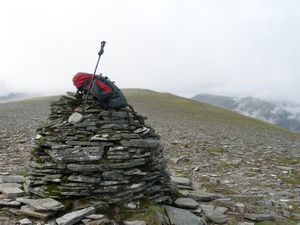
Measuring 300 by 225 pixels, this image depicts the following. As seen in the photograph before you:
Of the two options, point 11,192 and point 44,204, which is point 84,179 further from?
point 11,192

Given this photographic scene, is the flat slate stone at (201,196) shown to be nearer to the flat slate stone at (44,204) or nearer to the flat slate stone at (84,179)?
the flat slate stone at (84,179)

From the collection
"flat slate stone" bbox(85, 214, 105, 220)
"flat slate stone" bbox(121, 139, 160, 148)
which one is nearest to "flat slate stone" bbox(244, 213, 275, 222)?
"flat slate stone" bbox(121, 139, 160, 148)

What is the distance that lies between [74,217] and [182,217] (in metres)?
3.42

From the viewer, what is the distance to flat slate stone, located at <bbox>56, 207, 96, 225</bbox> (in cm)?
983

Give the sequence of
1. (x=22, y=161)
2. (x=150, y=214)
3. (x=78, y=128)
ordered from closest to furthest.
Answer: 1. (x=150, y=214)
2. (x=78, y=128)
3. (x=22, y=161)

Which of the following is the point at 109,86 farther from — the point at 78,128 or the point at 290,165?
the point at 290,165

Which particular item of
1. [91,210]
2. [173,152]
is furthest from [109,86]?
[173,152]

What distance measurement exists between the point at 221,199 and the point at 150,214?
4437 mm

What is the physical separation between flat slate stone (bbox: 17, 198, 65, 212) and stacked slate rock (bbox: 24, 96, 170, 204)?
28 centimetres

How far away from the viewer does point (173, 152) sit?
25.0 m

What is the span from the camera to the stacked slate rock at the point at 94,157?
435 inches

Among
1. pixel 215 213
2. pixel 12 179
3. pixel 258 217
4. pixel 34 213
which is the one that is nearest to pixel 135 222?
pixel 34 213

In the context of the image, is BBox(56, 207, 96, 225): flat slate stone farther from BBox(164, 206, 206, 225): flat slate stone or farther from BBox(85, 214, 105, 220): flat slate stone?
BBox(164, 206, 206, 225): flat slate stone

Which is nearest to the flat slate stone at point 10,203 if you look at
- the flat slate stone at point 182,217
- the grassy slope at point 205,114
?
the flat slate stone at point 182,217
